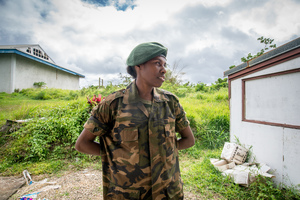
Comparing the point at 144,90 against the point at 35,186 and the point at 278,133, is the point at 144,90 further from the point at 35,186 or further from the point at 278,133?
the point at 35,186

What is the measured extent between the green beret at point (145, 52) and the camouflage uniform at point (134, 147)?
0.75 feet

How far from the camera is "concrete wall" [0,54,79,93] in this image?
8.92 m

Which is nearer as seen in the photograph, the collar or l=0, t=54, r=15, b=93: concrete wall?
the collar

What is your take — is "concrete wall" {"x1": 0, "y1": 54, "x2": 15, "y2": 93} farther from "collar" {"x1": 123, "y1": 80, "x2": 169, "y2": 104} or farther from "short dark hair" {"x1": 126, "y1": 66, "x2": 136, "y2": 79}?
"collar" {"x1": 123, "y1": 80, "x2": 169, "y2": 104}

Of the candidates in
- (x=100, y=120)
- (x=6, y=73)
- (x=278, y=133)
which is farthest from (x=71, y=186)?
(x=6, y=73)

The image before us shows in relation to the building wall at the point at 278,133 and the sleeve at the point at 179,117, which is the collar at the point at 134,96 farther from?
the building wall at the point at 278,133

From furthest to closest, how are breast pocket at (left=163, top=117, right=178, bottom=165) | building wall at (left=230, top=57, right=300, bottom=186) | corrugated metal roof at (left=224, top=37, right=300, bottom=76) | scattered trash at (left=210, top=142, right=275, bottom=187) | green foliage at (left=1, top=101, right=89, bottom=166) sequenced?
green foliage at (left=1, top=101, right=89, bottom=166) < scattered trash at (left=210, top=142, right=275, bottom=187) < building wall at (left=230, top=57, right=300, bottom=186) < corrugated metal roof at (left=224, top=37, right=300, bottom=76) < breast pocket at (left=163, top=117, right=178, bottom=165)

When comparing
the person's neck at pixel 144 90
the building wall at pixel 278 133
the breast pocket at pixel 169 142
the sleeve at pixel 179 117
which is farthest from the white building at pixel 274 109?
the person's neck at pixel 144 90

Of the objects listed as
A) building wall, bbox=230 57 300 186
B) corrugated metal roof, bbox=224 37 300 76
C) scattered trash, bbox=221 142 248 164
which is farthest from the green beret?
scattered trash, bbox=221 142 248 164

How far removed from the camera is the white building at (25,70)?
8.90 m

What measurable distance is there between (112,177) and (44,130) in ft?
15.5

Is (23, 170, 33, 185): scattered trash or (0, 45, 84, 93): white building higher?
(0, 45, 84, 93): white building

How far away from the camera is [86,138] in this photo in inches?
54.7

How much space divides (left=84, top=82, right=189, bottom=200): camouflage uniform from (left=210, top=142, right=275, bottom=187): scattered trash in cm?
269
